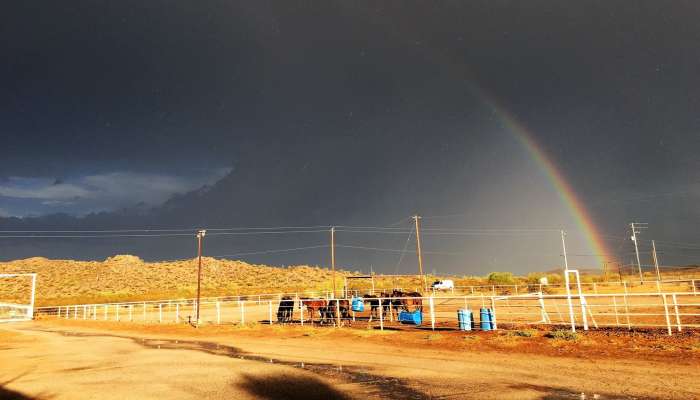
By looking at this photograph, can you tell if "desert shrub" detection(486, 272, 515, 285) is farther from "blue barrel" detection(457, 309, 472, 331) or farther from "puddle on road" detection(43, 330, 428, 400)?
"puddle on road" detection(43, 330, 428, 400)

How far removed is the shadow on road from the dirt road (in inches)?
0.9

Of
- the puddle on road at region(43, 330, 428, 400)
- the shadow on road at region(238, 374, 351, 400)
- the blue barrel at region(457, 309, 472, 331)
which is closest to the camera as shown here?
the shadow on road at region(238, 374, 351, 400)

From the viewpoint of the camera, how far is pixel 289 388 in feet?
33.8

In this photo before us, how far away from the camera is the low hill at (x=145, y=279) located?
80.1 meters

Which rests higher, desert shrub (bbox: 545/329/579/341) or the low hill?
the low hill

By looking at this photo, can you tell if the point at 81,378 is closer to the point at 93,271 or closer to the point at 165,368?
the point at 165,368

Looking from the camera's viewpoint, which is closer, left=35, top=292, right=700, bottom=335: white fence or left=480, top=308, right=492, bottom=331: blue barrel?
left=35, top=292, right=700, bottom=335: white fence

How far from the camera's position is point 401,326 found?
2488 centimetres

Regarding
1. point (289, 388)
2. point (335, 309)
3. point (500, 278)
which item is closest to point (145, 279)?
point (500, 278)

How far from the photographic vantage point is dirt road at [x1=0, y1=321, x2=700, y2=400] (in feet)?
32.4

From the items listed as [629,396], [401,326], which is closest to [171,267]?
[401,326]

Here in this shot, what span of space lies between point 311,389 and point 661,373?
27.1 ft

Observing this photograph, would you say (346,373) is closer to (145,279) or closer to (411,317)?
(411,317)

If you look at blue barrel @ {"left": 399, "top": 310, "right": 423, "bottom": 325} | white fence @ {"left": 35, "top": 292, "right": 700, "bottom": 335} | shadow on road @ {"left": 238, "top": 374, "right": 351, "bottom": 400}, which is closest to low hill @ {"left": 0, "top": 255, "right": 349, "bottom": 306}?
white fence @ {"left": 35, "top": 292, "right": 700, "bottom": 335}
